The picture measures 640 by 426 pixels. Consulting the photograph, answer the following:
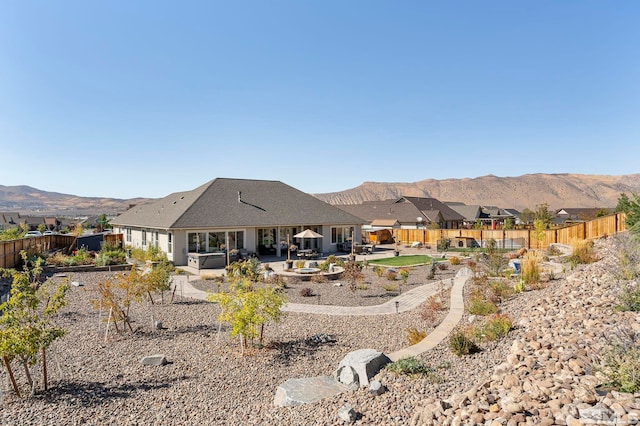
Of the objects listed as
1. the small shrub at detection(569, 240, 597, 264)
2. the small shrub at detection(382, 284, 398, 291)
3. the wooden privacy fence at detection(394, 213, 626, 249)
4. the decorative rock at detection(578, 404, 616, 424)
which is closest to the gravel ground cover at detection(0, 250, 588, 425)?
the decorative rock at detection(578, 404, 616, 424)

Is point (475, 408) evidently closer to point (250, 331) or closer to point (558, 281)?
point (250, 331)

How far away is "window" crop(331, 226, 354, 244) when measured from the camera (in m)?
30.8

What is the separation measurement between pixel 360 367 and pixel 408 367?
2.83 feet

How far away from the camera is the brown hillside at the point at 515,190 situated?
135 metres

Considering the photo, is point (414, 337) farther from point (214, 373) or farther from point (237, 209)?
point (237, 209)

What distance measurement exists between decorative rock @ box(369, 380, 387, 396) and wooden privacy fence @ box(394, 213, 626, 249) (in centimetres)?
2055

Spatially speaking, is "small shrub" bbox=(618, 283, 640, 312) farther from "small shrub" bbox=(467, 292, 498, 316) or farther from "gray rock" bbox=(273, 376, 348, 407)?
"gray rock" bbox=(273, 376, 348, 407)

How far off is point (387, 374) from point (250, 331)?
3206mm

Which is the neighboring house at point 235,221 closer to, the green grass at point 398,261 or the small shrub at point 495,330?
the green grass at point 398,261

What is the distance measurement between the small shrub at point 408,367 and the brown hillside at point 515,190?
136955 millimetres

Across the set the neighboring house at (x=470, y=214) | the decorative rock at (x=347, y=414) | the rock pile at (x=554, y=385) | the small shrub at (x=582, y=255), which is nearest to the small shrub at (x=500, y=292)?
the rock pile at (x=554, y=385)

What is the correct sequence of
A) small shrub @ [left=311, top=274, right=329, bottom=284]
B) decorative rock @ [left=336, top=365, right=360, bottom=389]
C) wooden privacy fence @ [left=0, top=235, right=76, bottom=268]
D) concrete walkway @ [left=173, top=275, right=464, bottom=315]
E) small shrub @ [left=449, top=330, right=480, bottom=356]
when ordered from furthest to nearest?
wooden privacy fence @ [left=0, top=235, right=76, bottom=268] → small shrub @ [left=311, top=274, right=329, bottom=284] → concrete walkway @ [left=173, top=275, right=464, bottom=315] → small shrub @ [left=449, top=330, right=480, bottom=356] → decorative rock @ [left=336, top=365, right=360, bottom=389]

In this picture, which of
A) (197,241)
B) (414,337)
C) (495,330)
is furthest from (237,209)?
(495,330)

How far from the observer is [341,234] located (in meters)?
31.4
